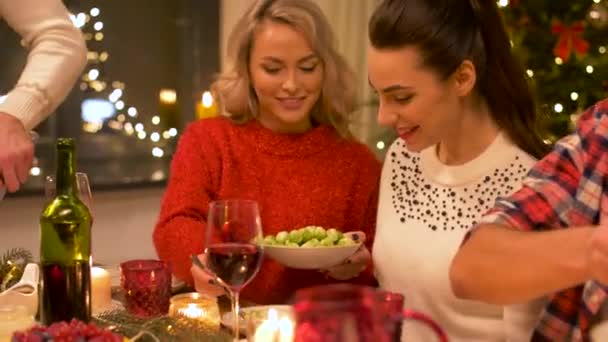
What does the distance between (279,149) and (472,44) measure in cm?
73

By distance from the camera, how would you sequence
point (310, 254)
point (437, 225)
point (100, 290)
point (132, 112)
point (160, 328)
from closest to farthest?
point (160, 328), point (100, 290), point (310, 254), point (437, 225), point (132, 112)

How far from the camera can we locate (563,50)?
313 centimetres

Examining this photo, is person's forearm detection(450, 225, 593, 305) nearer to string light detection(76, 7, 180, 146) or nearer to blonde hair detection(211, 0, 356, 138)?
blonde hair detection(211, 0, 356, 138)

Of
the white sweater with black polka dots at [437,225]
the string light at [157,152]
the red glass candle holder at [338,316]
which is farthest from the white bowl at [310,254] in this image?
the string light at [157,152]

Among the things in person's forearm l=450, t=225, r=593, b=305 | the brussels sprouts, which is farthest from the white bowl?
person's forearm l=450, t=225, r=593, b=305

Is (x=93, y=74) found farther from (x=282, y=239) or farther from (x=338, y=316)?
(x=338, y=316)

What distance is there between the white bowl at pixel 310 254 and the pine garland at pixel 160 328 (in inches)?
14.3

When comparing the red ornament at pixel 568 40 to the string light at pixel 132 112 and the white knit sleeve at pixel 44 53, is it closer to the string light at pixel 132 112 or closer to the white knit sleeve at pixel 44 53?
the string light at pixel 132 112

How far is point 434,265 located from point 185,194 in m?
0.74

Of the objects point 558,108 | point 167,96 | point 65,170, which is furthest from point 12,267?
point 558,108

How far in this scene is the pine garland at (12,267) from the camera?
1582 mm

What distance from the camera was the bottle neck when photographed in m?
1.29

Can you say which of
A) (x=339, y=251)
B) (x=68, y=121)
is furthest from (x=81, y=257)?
(x=68, y=121)

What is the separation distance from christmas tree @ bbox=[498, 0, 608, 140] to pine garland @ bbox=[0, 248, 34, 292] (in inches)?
80.4
